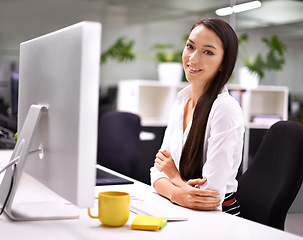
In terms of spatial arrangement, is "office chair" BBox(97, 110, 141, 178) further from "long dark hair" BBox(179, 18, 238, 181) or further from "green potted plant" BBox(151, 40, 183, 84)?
"green potted plant" BBox(151, 40, 183, 84)

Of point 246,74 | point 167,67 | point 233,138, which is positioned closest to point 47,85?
point 233,138

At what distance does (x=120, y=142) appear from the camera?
3.00 metres

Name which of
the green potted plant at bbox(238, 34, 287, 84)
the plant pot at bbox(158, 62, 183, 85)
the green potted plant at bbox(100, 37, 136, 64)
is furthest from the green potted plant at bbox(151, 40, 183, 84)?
the green potted plant at bbox(238, 34, 287, 84)

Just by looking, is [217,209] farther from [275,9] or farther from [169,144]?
[275,9]

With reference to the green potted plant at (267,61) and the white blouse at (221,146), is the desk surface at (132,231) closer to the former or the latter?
the white blouse at (221,146)

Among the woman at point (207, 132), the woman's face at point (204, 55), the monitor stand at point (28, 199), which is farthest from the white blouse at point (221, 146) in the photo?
the monitor stand at point (28, 199)

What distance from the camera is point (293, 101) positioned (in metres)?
6.53

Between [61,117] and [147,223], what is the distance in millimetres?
365

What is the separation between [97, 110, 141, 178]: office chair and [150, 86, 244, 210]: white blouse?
1.28 meters

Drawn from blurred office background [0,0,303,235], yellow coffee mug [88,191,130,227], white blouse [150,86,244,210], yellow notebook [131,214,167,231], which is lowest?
yellow notebook [131,214,167,231]

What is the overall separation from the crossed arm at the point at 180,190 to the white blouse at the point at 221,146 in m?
0.04

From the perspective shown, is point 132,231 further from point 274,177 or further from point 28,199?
point 274,177

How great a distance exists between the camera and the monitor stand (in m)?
1.16

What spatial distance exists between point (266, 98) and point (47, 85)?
4.62 meters
